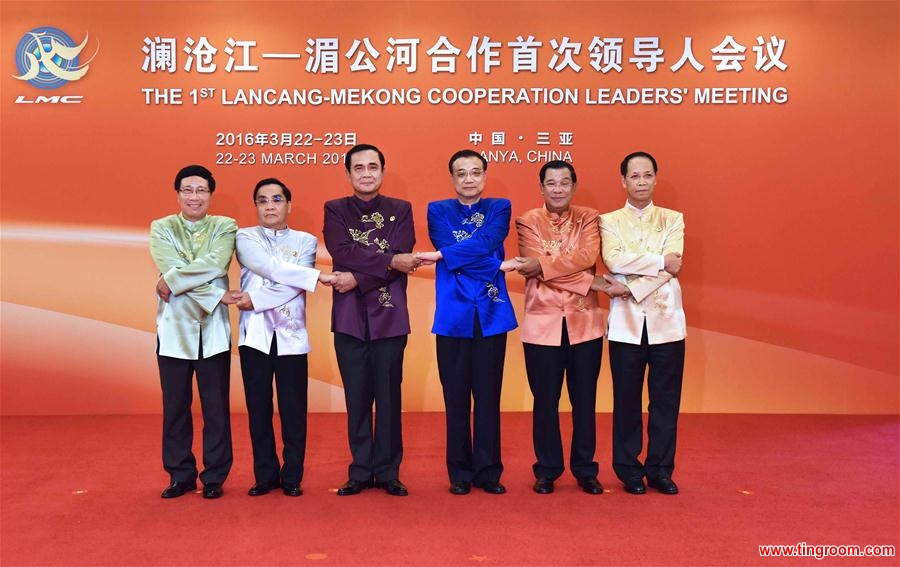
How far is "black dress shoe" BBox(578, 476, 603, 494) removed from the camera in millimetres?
3502

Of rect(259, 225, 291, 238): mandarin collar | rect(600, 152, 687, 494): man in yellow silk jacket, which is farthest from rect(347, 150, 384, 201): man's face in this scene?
rect(600, 152, 687, 494): man in yellow silk jacket

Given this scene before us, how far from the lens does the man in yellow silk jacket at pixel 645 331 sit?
3549 mm

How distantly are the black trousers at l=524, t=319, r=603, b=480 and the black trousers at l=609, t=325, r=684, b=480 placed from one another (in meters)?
0.13

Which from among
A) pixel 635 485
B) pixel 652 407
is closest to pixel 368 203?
pixel 652 407

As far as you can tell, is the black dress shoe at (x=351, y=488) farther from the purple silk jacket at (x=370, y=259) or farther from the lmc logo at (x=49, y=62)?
the lmc logo at (x=49, y=62)

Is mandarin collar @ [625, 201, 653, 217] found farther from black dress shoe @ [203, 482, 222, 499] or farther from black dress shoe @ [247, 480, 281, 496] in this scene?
black dress shoe @ [203, 482, 222, 499]

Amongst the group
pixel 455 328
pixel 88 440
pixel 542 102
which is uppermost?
pixel 542 102

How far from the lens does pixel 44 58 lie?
5.18m

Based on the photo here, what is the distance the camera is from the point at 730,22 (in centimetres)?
512

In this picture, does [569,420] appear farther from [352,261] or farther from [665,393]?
[352,261]

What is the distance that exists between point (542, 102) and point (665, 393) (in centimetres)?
234

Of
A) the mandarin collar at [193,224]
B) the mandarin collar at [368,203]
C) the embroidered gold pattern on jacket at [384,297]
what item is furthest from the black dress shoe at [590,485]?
the mandarin collar at [193,224]

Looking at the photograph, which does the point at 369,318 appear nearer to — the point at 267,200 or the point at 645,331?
the point at 267,200

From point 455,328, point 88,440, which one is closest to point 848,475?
point 455,328
